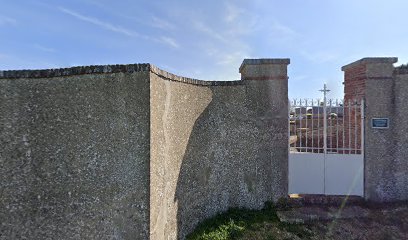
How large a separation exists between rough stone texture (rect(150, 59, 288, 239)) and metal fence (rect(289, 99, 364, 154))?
2.06 ft

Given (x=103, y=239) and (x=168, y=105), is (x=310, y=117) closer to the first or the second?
(x=168, y=105)

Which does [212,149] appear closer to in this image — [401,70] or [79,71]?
[79,71]

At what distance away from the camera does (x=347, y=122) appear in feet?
21.8

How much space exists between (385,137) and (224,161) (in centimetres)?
356

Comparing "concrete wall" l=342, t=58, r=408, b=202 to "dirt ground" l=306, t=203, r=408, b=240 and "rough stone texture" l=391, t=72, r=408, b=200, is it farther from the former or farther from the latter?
"dirt ground" l=306, t=203, r=408, b=240

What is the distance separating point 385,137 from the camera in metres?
6.28

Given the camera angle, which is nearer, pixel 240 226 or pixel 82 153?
pixel 82 153

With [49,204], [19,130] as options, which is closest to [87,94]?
[19,130]

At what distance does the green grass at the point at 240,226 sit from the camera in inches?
189

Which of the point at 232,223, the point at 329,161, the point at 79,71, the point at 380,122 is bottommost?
the point at 232,223

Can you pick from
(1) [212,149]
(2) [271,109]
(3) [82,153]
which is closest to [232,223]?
(1) [212,149]

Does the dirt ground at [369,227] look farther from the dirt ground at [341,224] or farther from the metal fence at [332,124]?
the metal fence at [332,124]

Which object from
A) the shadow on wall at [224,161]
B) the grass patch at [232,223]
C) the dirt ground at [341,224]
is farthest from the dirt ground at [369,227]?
the shadow on wall at [224,161]

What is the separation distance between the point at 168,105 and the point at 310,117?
13.4ft
